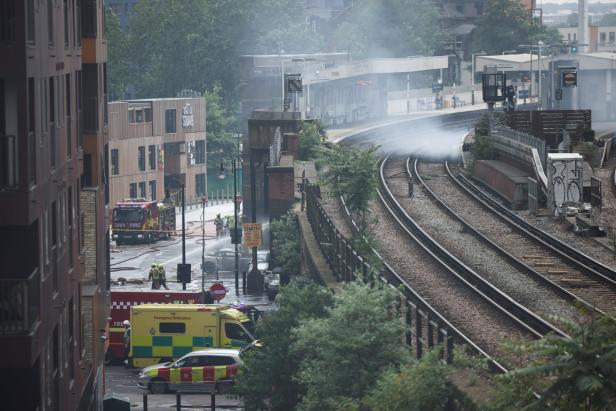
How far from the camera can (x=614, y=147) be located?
246ft

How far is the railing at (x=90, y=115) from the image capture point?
118 feet

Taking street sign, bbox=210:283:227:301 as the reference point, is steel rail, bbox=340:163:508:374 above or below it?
above

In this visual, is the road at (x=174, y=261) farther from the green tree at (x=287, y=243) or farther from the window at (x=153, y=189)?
the window at (x=153, y=189)

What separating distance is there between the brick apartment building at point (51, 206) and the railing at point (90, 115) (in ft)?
0.07

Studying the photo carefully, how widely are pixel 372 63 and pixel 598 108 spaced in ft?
82.0

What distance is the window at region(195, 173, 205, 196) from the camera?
11962 centimetres

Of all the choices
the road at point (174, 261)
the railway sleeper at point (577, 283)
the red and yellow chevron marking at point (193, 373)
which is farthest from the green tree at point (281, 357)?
the road at point (174, 261)

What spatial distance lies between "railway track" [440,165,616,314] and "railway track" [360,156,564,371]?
1.58 meters

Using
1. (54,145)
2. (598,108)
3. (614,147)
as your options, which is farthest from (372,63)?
(54,145)

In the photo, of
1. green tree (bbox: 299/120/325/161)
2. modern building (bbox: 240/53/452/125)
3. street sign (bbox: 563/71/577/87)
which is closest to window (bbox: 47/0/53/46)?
green tree (bbox: 299/120/325/161)

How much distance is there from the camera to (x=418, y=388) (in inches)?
902

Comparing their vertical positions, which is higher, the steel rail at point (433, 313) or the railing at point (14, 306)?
the railing at point (14, 306)

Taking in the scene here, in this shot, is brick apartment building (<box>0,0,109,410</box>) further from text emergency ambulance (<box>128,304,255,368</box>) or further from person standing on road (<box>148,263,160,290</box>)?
person standing on road (<box>148,263,160,290</box>)

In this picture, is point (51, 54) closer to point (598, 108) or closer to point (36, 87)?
point (36, 87)
